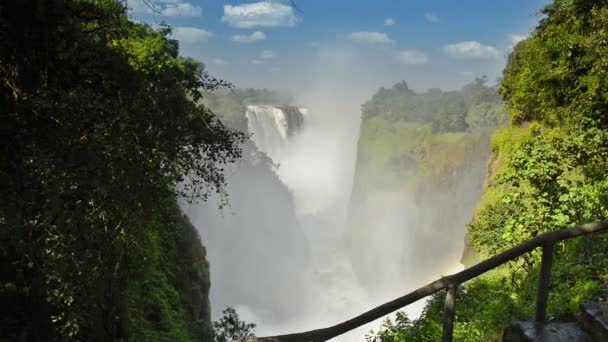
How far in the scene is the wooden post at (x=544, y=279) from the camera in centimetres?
343

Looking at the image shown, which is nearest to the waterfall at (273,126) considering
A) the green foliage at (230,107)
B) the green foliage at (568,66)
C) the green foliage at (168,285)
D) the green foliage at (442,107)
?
the green foliage at (230,107)

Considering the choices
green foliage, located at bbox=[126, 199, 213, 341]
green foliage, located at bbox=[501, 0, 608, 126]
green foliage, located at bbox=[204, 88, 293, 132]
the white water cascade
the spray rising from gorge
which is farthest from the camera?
green foliage, located at bbox=[204, 88, 293, 132]

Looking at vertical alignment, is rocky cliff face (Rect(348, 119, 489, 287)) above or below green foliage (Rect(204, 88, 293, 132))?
below

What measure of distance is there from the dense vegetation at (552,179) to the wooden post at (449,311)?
5.05 ft

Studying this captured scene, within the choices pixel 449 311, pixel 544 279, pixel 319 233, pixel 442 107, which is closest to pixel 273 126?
pixel 319 233

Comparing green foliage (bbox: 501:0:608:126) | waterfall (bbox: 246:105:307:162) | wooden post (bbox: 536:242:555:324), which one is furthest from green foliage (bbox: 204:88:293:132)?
wooden post (bbox: 536:242:555:324)

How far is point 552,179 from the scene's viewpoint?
8.83 metres

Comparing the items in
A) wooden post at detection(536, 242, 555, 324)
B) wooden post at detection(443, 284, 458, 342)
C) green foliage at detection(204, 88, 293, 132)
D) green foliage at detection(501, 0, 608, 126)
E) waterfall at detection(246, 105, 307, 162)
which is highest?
green foliage at detection(204, 88, 293, 132)

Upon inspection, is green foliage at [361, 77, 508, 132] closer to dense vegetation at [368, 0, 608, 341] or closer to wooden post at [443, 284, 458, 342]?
dense vegetation at [368, 0, 608, 341]

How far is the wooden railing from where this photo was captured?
8.63 feet

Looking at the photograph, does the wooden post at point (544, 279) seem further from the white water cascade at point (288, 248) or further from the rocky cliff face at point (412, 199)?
the white water cascade at point (288, 248)

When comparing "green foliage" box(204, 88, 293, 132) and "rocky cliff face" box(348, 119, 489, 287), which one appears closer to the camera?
"rocky cliff face" box(348, 119, 489, 287)

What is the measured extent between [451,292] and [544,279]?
3.01 ft

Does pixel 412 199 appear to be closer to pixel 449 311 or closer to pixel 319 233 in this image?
pixel 319 233
